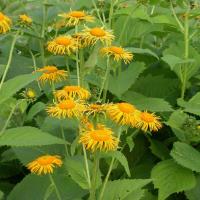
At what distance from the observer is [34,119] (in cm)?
219

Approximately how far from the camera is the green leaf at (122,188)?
5.41 ft

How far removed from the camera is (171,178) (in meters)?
2.01

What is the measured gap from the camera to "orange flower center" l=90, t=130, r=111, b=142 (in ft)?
4.71

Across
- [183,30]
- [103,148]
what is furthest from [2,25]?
[183,30]

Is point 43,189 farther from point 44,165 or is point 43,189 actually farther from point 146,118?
point 146,118

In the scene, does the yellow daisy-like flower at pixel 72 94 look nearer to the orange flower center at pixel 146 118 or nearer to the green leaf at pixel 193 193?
the orange flower center at pixel 146 118

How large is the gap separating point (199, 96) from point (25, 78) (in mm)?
941

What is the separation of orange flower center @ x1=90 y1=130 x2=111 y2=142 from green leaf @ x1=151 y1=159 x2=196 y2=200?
565 mm

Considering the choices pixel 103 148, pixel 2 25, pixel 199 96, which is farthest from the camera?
pixel 199 96

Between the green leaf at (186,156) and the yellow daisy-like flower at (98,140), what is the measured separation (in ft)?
1.92

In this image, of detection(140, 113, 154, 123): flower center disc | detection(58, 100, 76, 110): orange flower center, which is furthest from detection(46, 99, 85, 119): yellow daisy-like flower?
detection(140, 113, 154, 123): flower center disc

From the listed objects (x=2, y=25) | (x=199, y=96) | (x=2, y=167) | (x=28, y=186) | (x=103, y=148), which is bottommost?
(x=2, y=167)

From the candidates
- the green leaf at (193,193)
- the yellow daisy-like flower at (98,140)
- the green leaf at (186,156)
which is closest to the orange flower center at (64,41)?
the yellow daisy-like flower at (98,140)

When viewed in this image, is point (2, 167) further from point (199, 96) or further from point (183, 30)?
point (183, 30)
